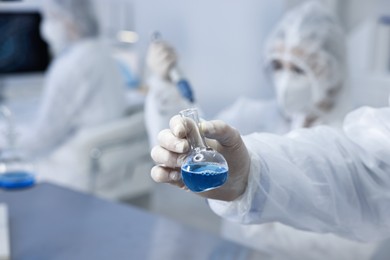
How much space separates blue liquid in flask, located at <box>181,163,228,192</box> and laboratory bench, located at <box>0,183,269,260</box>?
1.52 feet

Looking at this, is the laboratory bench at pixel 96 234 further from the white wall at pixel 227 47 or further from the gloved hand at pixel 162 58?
the white wall at pixel 227 47

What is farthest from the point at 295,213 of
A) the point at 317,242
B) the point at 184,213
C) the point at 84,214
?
the point at 184,213

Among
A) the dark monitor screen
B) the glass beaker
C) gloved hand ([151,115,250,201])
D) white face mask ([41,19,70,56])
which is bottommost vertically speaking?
the glass beaker

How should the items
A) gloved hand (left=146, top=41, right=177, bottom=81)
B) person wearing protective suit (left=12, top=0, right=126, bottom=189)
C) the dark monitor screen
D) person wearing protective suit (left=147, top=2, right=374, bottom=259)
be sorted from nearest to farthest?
gloved hand (left=146, top=41, right=177, bottom=81) → person wearing protective suit (left=147, top=2, right=374, bottom=259) → person wearing protective suit (left=12, top=0, right=126, bottom=189) → the dark monitor screen

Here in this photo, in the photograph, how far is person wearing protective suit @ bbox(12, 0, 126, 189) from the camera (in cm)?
222

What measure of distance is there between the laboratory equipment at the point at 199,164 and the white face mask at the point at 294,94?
1001 millimetres

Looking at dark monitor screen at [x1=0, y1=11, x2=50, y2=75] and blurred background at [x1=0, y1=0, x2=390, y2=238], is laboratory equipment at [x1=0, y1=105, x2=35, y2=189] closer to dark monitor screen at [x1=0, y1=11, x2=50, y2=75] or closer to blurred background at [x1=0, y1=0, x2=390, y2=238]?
blurred background at [x1=0, y1=0, x2=390, y2=238]

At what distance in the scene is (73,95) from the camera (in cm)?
224

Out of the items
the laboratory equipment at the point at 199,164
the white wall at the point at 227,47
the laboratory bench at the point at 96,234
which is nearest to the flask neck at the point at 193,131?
the laboratory equipment at the point at 199,164

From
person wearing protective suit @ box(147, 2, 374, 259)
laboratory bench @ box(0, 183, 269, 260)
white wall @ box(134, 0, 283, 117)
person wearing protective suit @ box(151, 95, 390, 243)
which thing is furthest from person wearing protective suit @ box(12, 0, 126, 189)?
person wearing protective suit @ box(151, 95, 390, 243)

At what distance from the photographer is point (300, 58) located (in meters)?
1.73

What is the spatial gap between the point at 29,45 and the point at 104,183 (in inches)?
40.0

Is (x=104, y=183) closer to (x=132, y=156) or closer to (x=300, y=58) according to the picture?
(x=132, y=156)

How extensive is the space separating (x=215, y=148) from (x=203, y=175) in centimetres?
10
